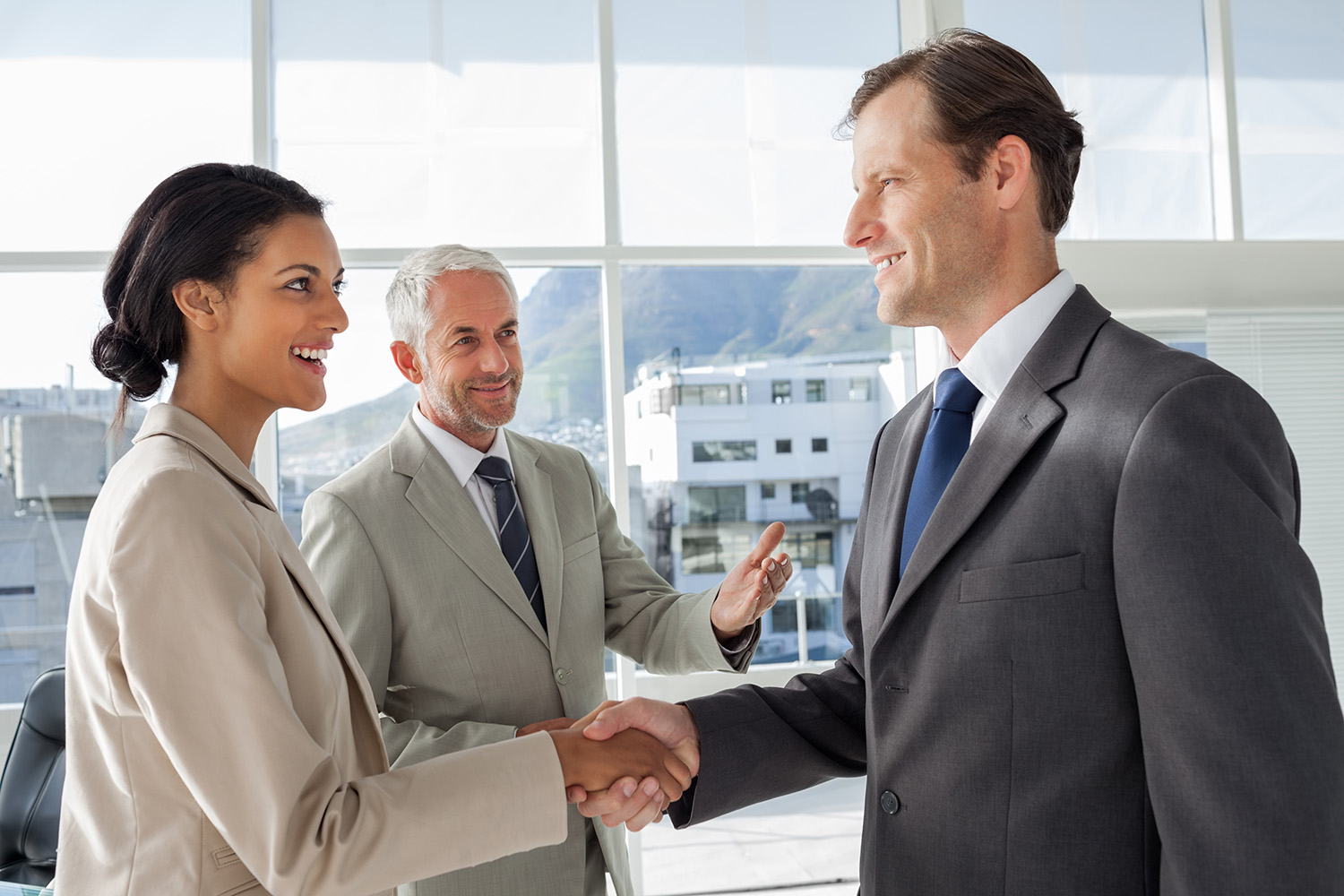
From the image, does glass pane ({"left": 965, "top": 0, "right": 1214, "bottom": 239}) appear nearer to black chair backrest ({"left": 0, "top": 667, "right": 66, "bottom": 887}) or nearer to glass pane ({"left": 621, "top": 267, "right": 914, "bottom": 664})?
glass pane ({"left": 621, "top": 267, "right": 914, "bottom": 664})

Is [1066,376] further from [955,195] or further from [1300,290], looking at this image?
[1300,290]

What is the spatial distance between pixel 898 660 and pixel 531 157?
9.15 feet

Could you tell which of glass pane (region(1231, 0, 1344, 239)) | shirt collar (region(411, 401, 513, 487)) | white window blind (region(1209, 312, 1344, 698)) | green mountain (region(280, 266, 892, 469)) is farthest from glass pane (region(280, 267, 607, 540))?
glass pane (region(1231, 0, 1344, 239))

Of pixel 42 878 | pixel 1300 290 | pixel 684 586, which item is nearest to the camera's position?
pixel 42 878

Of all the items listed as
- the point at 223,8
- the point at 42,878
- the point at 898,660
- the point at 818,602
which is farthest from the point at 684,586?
the point at 223,8

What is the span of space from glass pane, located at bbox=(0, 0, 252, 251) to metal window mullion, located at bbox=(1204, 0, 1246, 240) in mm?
3906

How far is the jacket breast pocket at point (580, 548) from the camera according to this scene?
2154mm

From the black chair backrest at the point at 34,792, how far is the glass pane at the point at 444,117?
183cm

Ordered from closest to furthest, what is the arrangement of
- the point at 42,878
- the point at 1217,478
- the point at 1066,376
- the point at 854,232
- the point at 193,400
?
the point at 1217,478 < the point at 1066,376 < the point at 193,400 < the point at 854,232 < the point at 42,878

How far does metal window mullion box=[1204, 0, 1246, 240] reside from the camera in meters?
3.97

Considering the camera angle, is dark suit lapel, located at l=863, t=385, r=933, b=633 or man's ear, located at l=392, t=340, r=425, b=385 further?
man's ear, located at l=392, t=340, r=425, b=385

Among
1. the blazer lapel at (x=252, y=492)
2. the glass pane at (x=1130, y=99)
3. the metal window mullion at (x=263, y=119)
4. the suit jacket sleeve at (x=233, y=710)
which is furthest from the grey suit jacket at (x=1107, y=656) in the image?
the glass pane at (x=1130, y=99)

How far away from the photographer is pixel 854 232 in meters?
1.54

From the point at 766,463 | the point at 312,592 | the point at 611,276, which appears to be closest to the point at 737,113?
the point at 611,276
